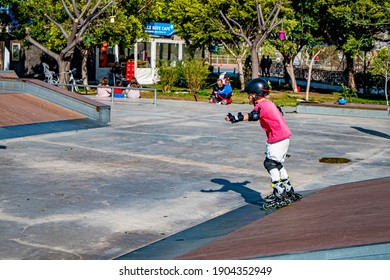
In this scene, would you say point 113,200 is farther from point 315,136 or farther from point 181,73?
point 181,73

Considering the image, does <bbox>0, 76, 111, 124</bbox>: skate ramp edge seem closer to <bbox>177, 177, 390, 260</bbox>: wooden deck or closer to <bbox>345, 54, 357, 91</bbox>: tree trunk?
<bbox>177, 177, 390, 260</bbox>: wooden deck

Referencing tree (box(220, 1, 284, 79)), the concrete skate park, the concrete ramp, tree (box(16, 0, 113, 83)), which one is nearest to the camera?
the concrete skate park

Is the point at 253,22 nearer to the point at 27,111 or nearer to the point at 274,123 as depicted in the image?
the point at 27,111

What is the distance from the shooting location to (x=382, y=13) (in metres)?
33.4

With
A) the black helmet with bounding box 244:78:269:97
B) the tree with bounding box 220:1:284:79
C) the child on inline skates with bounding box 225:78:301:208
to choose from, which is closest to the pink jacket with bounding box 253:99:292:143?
the child on inline skates with bounding box 225:78:301:208

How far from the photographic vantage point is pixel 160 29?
144ft

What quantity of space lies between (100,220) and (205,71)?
23.8 m

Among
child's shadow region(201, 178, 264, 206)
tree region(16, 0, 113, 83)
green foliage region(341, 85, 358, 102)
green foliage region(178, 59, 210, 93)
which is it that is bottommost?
child's shadow region(201, 178, 264, 206)

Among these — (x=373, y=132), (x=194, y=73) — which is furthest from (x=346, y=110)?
(x=194, y=73)

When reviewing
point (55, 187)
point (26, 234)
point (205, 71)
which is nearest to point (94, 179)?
point (55, 187)

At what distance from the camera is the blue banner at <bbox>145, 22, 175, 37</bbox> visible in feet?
142

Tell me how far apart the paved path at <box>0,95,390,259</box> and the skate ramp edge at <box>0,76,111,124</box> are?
66 cm

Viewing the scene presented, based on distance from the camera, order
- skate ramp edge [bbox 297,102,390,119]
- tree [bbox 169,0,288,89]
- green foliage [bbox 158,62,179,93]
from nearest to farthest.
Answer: skate ramp edge [bbox 297,102,390,119]
green foliage [bbox 158,62,179,93]
tree [bbox 169,0,288,89]

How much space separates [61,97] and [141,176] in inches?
364
